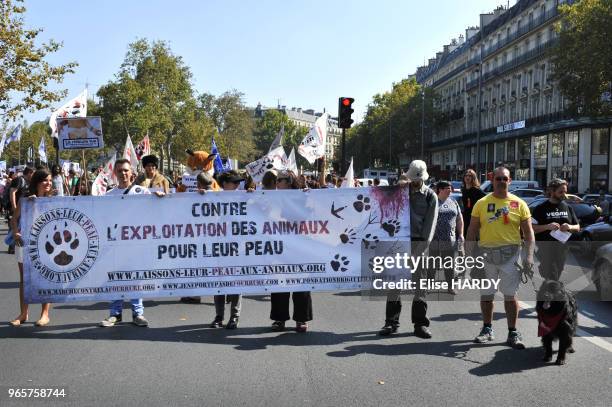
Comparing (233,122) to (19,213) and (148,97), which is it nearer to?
(148,97)

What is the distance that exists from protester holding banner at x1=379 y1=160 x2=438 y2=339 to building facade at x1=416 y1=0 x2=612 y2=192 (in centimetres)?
3322

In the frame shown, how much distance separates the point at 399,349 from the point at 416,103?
82.5 m

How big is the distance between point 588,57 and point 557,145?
2801 cm

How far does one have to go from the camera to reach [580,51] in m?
28.4

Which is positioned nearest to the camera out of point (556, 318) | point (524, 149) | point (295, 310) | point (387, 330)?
point (556, 318)

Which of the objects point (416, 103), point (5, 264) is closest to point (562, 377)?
point (5, 264)

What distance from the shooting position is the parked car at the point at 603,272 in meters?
9.34

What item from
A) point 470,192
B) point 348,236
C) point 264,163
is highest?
point 264,163

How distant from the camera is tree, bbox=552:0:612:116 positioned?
2789cm

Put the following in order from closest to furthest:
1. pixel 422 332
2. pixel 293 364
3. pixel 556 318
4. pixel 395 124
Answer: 1. pixel 293 364
2. pixel 556 318
3. pixel 422 332
4. pixel 395 124

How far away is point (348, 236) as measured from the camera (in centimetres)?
773

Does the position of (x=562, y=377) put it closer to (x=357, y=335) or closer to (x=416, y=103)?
(x=357, y=335)

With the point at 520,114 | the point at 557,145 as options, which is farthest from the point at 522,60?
the point at 557,145

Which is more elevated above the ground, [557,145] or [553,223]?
[557,145]
